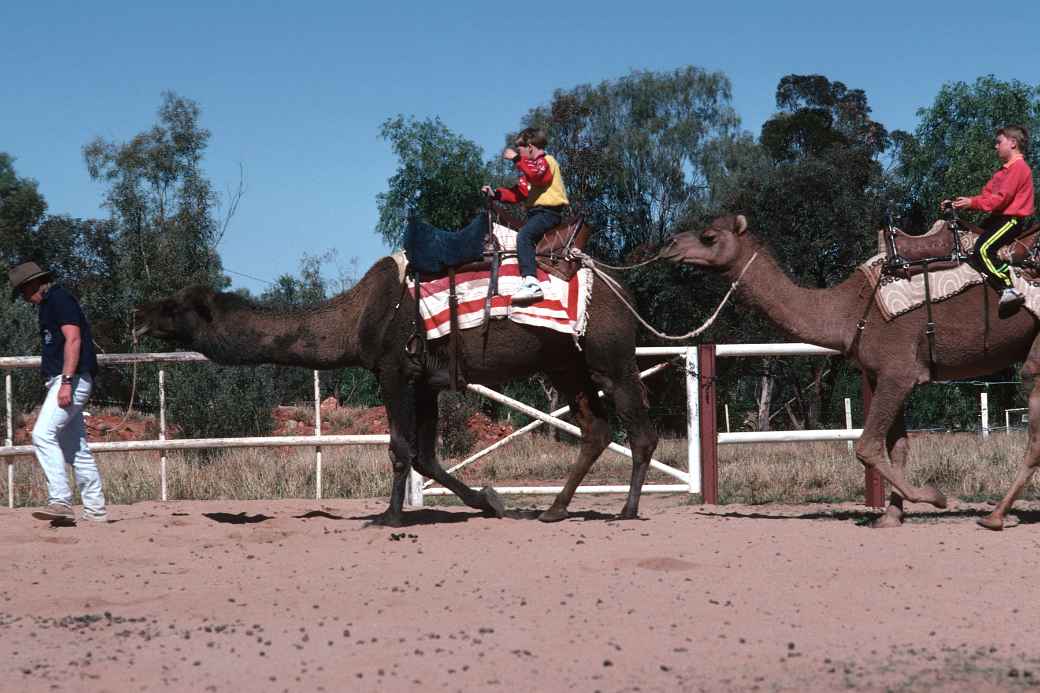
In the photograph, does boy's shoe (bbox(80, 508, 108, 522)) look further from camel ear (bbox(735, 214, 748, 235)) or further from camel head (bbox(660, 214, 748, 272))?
camel ear (bbox(735, 214, 748, 235))

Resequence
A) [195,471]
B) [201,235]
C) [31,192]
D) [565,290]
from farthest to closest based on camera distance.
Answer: [31,192], [201,235], [195,471], [565,290]

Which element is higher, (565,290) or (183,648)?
(565,290)

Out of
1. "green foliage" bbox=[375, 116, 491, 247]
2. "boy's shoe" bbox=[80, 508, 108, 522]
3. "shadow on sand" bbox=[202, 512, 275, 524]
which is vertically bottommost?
"shadow on sand" bbox=[202, 512, 275, 524]

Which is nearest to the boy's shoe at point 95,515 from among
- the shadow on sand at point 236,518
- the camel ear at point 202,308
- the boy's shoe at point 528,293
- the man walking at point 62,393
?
the man walking at point 62,393

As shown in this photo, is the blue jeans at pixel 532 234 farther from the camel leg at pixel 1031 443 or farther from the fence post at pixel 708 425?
the camel leg at pixel 1031 443

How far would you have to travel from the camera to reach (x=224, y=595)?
7340 millimetres

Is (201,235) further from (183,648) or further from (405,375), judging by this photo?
(183,648)

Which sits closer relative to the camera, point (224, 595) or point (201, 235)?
point (224, 595)

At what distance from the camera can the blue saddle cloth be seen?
400 inches

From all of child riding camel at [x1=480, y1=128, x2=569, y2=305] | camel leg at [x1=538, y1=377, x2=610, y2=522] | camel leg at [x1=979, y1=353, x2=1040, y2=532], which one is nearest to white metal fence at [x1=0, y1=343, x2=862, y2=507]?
camel leg at [x1=538, y1=377, x2=610, y2=522]

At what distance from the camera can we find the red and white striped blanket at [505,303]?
10.1 m

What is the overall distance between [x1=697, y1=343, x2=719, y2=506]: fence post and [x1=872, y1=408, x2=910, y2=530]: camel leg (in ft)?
7.87

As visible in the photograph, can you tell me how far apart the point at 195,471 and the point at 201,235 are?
2064cm

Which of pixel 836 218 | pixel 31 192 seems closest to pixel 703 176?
pixel 836 218
